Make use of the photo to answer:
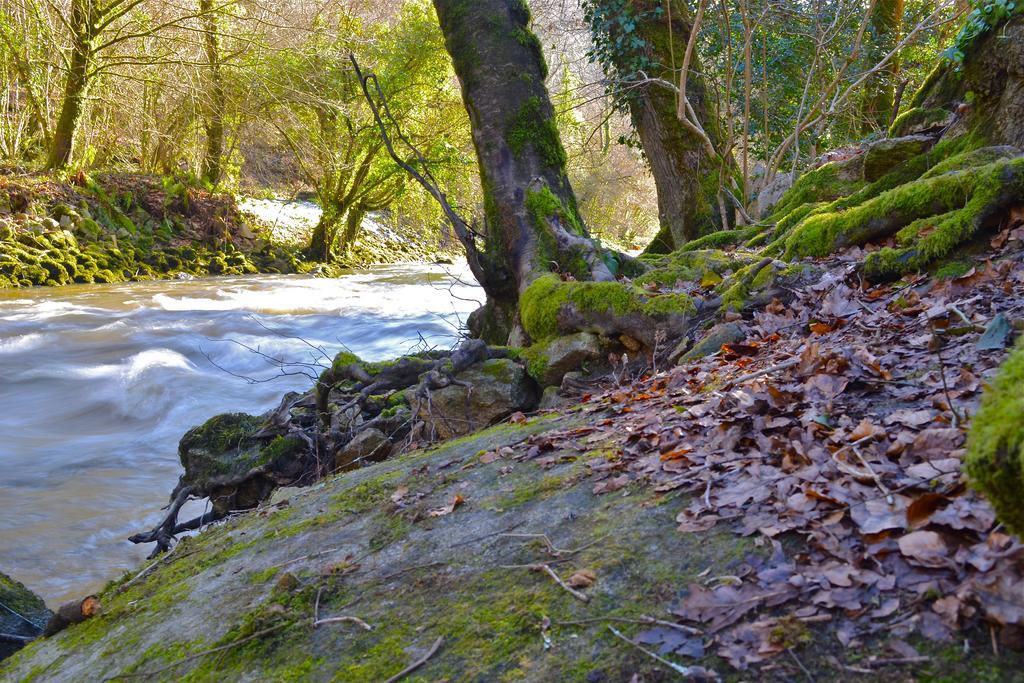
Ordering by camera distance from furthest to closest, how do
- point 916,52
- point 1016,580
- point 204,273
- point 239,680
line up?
1. point 204,273
2. point 916,52
3. point 239,680
4. point 1016,580

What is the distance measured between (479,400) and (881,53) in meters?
11.7

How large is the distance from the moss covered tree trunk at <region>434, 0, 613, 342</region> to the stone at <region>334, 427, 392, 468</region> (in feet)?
6.84

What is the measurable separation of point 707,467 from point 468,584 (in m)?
0.88

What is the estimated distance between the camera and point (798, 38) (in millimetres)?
12555

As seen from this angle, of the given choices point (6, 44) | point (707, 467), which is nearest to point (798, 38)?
point (707, 467)

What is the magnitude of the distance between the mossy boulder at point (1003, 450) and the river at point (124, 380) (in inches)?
220

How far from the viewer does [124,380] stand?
10773mm

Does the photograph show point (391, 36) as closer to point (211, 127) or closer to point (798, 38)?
point (211, 127)

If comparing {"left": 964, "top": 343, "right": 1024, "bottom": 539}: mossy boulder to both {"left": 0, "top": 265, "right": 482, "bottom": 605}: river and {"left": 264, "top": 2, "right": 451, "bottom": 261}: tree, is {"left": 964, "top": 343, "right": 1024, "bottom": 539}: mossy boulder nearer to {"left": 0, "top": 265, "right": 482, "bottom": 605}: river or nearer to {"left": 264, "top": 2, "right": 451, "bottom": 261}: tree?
{"left": 0, "top": 265, "right": 482, "bottom": 605}: river

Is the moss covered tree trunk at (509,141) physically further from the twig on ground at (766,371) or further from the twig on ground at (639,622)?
the twig on ground at (639,622)

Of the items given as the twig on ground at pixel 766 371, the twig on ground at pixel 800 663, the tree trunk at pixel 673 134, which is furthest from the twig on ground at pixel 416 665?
the tree trunk at pixel 673 134

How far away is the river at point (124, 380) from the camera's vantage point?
623 centimetres

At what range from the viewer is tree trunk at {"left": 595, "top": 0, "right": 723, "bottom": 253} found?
10.5 m

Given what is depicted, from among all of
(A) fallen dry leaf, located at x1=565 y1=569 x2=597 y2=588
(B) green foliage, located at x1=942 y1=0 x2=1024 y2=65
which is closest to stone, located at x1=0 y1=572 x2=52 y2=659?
(A) fallen dry leaf, located at x1=565 y1=569 x2=597 y2=588
